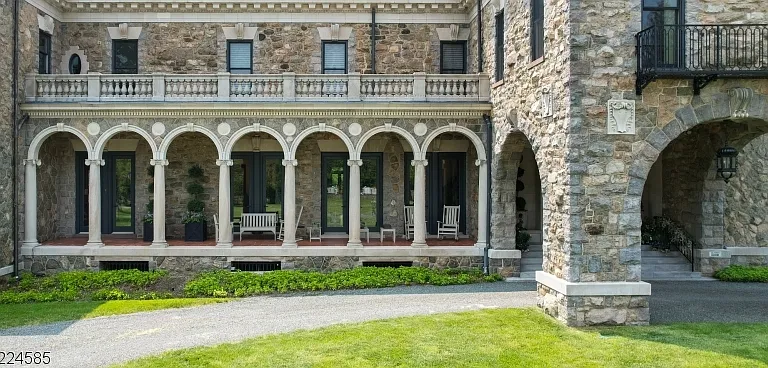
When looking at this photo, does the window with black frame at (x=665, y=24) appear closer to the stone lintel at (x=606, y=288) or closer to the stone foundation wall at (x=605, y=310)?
the stone lintel at (x=606, y=288)

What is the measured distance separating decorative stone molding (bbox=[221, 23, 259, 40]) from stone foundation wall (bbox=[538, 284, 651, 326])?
1324cm

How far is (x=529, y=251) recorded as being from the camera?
17391mm

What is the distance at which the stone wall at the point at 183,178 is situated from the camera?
19359 millimetres

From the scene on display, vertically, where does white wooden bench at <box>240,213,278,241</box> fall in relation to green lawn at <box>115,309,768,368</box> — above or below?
above

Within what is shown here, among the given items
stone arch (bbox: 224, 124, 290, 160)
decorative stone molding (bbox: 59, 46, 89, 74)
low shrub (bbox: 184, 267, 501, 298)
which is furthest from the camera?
decorative stone molding (bbox: 59, 46, 89, 74)

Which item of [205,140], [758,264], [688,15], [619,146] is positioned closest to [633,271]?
[619,146]

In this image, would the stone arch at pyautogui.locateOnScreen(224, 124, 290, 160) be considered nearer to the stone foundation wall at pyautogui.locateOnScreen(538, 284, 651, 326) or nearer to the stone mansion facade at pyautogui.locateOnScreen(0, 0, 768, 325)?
the stone mansion facade at pyautogui.locateOnScreen(0, 0, 768, 325)

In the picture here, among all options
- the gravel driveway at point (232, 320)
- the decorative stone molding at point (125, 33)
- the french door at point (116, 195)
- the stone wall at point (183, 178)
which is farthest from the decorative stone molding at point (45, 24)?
the gravel driveway at point (232, 320)

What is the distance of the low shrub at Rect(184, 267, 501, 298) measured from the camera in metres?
14.5

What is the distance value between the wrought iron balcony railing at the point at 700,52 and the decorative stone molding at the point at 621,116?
1.15 ft

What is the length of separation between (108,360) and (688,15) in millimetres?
11291

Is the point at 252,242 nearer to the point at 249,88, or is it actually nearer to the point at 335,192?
the point at 335,192

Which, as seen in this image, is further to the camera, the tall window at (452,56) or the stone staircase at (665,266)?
the tall window at (452,56)

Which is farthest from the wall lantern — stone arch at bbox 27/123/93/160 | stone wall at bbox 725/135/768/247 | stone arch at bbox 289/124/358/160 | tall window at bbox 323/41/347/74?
stone arch at bbox 27/123/93/160
